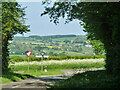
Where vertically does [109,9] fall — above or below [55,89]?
above

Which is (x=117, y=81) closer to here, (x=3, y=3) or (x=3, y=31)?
(x=3, y=31)

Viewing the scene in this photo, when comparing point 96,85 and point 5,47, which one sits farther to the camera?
point 5,47

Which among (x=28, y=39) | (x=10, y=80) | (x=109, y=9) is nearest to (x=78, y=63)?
(x=10, y=80)

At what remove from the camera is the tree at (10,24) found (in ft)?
74.1

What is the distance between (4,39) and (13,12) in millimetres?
3354

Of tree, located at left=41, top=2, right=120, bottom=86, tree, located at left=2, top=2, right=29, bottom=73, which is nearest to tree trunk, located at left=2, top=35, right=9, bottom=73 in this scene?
tree, located at left=2, top=2, right=29, bottom=73

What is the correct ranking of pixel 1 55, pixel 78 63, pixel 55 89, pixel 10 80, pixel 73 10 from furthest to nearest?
pixel 78 63
pixel 1 55
pixel 10 80
pixel 73 10
pixel 55 89

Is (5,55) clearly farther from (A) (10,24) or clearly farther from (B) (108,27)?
(B) (108,27)

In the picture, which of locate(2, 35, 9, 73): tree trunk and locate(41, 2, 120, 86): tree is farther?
locate(2, 35, 9, 73): tree trunk

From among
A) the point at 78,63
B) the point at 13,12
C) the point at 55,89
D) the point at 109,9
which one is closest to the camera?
the point at 55,89

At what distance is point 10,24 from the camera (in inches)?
918

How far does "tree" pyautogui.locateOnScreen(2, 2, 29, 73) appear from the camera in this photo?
22583 millimetres

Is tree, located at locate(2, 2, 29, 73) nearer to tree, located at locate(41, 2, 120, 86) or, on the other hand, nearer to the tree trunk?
the tree trunk

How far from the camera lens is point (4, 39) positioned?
75.1 feet
